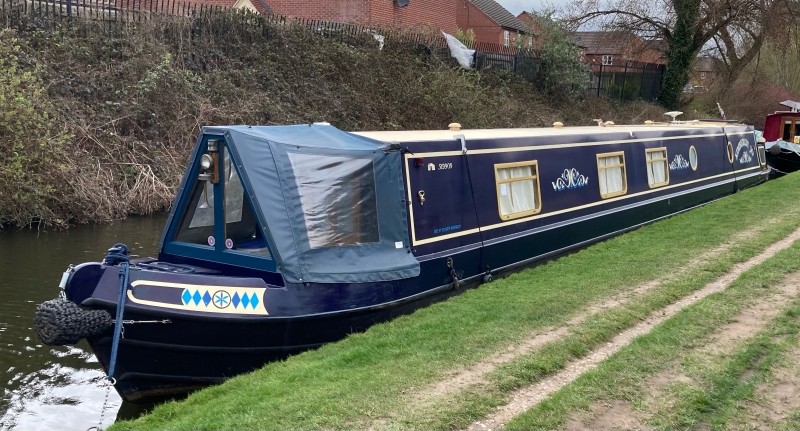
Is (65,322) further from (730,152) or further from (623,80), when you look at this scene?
(623,80)

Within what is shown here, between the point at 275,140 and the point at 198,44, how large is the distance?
1356 centimetres

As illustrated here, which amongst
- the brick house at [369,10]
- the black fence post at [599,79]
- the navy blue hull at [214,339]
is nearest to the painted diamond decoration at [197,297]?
the navy blue hull at [214,339]

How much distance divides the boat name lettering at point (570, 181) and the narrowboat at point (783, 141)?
12.6 meters

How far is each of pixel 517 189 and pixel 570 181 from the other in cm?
133

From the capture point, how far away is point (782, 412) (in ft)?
14.9

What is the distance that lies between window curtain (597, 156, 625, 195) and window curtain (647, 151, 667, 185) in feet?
3.77

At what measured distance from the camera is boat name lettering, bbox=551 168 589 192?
33.5 feet

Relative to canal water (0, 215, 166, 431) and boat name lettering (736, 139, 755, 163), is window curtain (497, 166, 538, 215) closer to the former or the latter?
canal water (0, 215, 166, 431)

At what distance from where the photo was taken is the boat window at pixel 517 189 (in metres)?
9.14

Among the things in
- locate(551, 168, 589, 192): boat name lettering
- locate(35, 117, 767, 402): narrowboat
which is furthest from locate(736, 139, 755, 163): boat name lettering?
locate(35, 117, 767, 402): narrowboat

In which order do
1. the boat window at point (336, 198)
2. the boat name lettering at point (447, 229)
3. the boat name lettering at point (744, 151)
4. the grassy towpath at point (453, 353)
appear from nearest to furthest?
the grassy towpath at point (453, 353) < the boat window at point (336, 198) < the boat name lettering at point (447, 229) < the boat name lettering at point (744, 151)

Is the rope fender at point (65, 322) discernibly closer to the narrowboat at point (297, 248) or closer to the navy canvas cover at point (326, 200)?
the narrowboat at point (297, 248)

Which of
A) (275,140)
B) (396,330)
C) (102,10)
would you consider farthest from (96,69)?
(396,330)

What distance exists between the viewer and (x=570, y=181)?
10.5 metres
